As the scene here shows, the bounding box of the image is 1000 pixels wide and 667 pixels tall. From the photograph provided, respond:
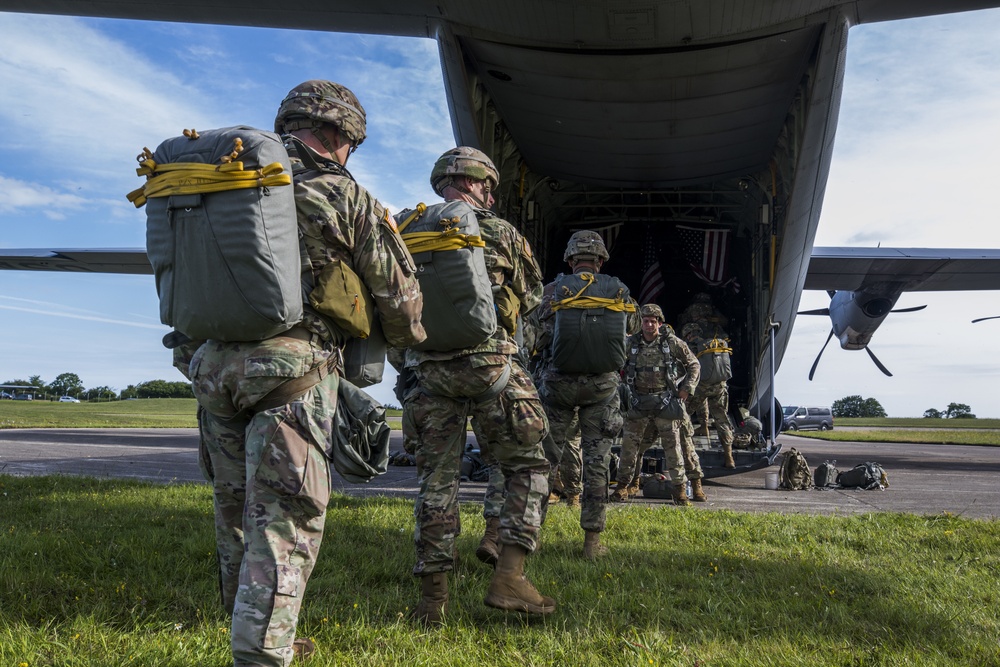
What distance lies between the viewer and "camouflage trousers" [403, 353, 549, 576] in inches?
131

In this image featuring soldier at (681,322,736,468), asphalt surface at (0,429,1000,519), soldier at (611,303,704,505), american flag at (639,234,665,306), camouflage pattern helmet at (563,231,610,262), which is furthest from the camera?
american flag at (639,234,665,306)

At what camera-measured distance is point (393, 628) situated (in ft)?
9.61

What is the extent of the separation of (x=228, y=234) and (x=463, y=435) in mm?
1715

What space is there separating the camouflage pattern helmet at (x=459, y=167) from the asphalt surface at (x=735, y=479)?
13.5 feet

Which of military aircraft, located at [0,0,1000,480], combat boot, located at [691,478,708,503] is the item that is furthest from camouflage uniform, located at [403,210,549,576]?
combat boot, located at [691,478,708,503]

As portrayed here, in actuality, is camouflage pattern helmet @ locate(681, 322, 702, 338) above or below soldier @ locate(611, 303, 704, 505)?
above

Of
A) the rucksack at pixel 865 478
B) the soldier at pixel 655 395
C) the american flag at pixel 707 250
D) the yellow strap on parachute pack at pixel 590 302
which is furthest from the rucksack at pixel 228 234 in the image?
the american flag at pixel 707 250

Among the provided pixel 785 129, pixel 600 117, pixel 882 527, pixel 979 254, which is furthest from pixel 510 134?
pixel 979 254

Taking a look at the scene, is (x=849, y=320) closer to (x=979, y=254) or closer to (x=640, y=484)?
(x=979, y=254)

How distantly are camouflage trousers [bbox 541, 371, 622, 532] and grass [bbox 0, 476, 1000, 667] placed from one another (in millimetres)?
562

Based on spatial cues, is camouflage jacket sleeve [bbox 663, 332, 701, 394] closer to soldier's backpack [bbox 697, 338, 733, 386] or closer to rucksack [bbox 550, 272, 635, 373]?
soldier's backpack [bbox 697, 338, 733, 386]

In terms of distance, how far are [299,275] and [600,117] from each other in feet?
18.1

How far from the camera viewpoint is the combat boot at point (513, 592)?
3.09m

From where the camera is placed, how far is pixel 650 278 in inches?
465
